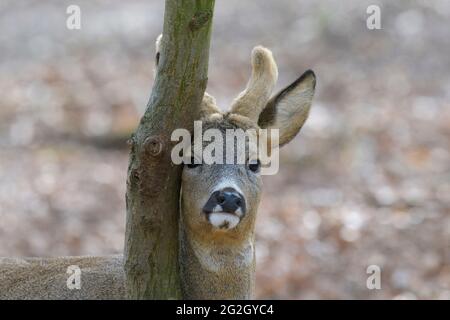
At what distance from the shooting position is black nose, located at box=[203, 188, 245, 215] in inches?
195

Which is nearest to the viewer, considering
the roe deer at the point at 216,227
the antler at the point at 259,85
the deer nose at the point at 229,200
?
the deer nose at the point at 229,200

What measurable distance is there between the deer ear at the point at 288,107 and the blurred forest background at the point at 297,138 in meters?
3.85

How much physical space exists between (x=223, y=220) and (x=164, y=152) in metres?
0.48

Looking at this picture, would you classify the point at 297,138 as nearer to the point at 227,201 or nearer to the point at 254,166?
the point at 254,166

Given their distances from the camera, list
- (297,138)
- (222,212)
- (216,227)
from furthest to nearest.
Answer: (297,138) → (216,227) → (222,212)

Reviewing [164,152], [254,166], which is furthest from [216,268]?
[164,152]

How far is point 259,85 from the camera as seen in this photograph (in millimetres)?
5820

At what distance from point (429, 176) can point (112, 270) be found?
7322 millimetres

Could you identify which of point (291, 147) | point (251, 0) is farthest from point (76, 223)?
point (251, 0)

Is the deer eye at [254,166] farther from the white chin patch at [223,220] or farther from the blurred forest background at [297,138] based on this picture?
the blurred forest background at [297,138]

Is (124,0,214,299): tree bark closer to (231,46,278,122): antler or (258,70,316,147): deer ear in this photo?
(231,46,278,122): antler

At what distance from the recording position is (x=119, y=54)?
17562 millimetres

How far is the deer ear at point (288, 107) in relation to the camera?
5.83m

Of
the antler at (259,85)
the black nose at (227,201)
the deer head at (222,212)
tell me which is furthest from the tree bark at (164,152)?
the antler at (259,85)
